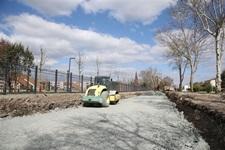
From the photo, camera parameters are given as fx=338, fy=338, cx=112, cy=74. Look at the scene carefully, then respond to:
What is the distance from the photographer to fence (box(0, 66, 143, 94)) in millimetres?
17298

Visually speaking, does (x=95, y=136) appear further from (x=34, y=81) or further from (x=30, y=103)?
(x=34, y=81)

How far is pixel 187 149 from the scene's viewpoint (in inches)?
409

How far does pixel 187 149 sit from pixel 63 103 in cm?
1356

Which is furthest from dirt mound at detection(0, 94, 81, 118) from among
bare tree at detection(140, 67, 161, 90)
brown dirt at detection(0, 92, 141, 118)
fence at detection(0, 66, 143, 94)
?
bare tree at detection(140, 67, 161, 90)

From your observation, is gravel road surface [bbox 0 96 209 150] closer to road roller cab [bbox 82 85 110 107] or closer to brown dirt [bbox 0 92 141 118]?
brown dirt [bbox 0 92 141 118]

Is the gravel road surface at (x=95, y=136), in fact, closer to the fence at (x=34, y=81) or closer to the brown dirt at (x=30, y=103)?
the brown dirt at (x=30, y=103)

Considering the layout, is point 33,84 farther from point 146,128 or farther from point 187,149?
point 187,149

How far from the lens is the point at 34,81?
20.2m

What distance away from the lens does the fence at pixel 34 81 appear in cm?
1730

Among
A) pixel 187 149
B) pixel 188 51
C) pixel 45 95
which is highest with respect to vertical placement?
pixel 188 51

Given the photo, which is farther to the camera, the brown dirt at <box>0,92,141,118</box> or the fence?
the fence

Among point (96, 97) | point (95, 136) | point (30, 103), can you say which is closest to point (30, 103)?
point (30, 103)

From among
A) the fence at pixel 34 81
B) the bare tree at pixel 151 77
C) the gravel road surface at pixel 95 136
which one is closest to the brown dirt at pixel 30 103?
the fence at pixel 34 81

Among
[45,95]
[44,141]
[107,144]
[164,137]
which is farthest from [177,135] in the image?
[45,95]
